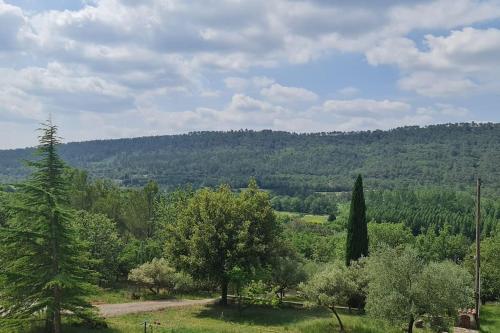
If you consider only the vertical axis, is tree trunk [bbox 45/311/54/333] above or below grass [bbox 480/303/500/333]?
above

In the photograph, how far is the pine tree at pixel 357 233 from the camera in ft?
147

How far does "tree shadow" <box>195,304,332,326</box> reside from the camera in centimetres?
3525

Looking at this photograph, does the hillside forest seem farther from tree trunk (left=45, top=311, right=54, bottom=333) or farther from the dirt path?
the dirt path

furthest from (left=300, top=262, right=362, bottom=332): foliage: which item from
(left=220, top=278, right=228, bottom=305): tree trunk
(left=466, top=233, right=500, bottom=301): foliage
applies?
(left=466, top=233, right=500, bottom=301): foliage

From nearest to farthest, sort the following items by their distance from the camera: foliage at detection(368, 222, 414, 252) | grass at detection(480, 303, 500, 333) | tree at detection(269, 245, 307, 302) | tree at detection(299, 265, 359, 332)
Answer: tree at detection(299, 265, 359, 332)
grass at detection(480, 303, 500, 333)
tree at detection(269, 245, 307, 302)
foliage at detection(368, 222, 414, 252)

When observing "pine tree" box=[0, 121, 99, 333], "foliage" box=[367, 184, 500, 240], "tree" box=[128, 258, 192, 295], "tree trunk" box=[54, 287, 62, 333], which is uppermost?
"pine tree" box=[0, 121, 99, 333]

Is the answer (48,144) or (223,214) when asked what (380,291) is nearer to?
(223,214)

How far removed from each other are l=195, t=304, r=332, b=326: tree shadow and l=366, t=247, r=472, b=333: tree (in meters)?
9.31

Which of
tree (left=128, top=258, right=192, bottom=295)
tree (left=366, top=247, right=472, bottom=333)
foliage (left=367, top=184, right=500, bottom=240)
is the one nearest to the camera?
tree (left=366, top=247, right=472, bottom=333)

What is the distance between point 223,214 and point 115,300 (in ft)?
41.5

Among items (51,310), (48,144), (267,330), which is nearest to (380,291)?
(267,330)

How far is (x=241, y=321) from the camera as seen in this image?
35.2 metres

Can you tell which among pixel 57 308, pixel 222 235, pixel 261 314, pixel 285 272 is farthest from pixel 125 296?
pixel 57 308

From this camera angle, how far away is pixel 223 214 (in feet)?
130
